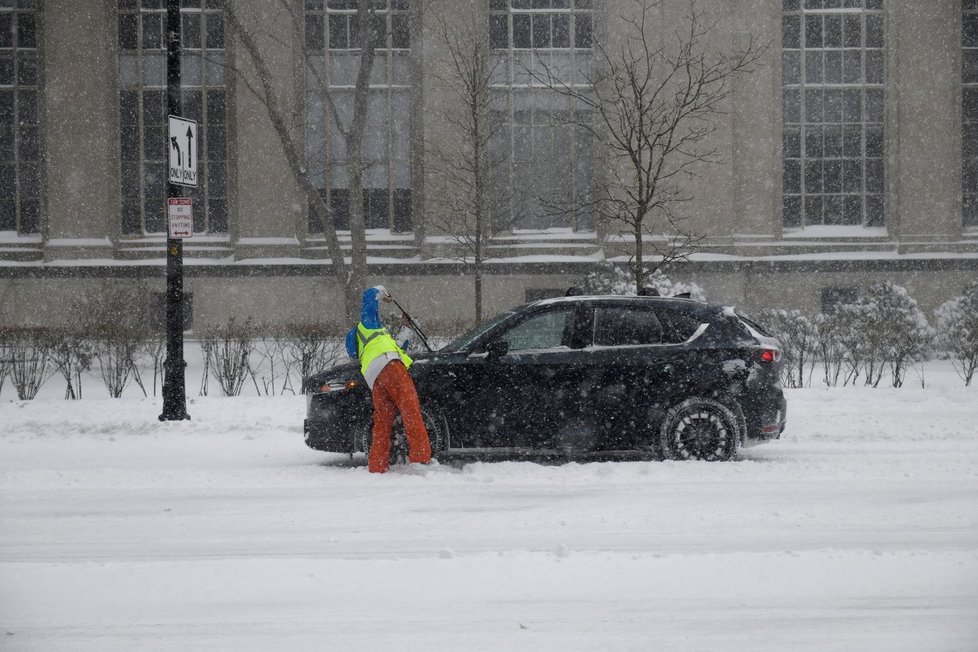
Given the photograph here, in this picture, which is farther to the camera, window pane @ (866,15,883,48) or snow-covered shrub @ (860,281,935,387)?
window pane @ (866,15,883,48)

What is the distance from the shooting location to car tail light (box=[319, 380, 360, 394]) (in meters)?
8.94

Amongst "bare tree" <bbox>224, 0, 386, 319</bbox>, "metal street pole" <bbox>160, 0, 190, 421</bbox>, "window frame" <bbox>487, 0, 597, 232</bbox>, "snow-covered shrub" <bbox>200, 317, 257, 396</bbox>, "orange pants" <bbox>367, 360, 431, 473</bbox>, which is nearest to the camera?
"orange pants" <bbox>367, 360, 431, 473</bbox>

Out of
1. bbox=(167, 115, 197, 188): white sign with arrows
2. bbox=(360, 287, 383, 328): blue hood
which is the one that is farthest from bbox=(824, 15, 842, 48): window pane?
bbox=(360, 287, 383, 328): blue hood

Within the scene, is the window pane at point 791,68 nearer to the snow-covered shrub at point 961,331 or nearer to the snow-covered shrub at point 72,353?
the snow-covered shrub at point 961,331

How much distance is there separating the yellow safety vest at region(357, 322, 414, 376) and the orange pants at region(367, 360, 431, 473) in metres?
0.11

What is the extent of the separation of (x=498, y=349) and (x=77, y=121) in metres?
19.5

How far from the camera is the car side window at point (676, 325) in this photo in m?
9.12

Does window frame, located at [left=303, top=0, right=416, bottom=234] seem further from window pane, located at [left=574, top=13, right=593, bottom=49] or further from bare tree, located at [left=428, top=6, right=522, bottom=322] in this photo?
window pane, located at [left=574, top=13, right=593, bottom=49]

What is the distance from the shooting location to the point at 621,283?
2069cm

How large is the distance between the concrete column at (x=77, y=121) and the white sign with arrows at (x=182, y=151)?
43.5 feet

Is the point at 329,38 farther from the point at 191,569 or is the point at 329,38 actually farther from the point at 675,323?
the point at 191,569

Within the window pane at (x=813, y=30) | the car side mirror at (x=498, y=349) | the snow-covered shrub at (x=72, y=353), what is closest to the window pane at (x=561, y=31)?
the window pane at (x=813, y=30)

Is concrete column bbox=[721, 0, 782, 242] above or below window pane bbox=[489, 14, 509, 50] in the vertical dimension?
below

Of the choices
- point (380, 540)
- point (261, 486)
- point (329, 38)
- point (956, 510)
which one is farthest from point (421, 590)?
point (329, 38)
